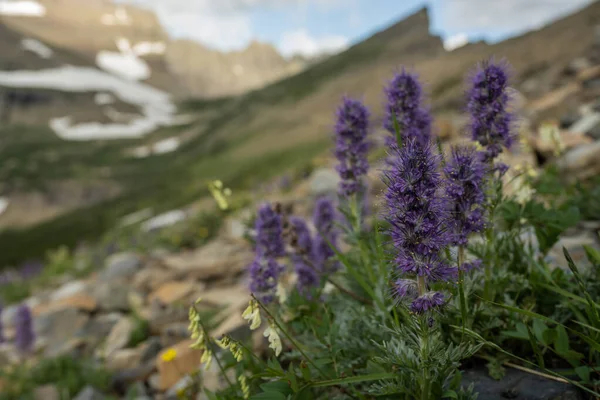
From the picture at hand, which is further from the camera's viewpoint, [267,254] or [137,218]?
[137,218]

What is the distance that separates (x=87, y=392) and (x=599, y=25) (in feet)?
92.2

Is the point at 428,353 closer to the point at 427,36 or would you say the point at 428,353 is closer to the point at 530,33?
the point at 530,33

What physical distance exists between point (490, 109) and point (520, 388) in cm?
187

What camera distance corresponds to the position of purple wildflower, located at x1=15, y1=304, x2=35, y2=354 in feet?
26.9

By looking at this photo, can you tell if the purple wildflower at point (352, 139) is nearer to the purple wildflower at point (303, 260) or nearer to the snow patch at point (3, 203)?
the purple wildflower at point (303, 260)

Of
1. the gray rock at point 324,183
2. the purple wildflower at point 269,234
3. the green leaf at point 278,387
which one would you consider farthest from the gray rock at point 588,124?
the green leaf at point 278,387

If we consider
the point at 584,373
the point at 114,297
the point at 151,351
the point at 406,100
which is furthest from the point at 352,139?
the point at 114,297

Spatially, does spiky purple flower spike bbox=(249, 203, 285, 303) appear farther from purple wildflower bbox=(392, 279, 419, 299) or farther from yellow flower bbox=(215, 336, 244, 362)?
purple wildflower bbox=(392, 279, 419, 299)

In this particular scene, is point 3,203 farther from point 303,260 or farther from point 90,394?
point 303,260

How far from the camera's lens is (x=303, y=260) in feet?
13.7

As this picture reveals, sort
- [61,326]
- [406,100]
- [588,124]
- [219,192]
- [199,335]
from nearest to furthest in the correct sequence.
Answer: [199,335] → [406,100] → [219,192] → [588,124] → [61,326]

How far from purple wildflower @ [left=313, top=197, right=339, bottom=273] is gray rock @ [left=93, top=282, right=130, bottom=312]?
6.67 m

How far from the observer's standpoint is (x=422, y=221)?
208 centimetres

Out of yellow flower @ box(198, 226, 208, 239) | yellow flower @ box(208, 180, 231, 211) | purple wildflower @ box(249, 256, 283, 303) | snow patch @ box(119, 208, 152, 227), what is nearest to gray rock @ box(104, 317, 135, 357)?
yellow flower @ box(208, 180, 231, 211)
